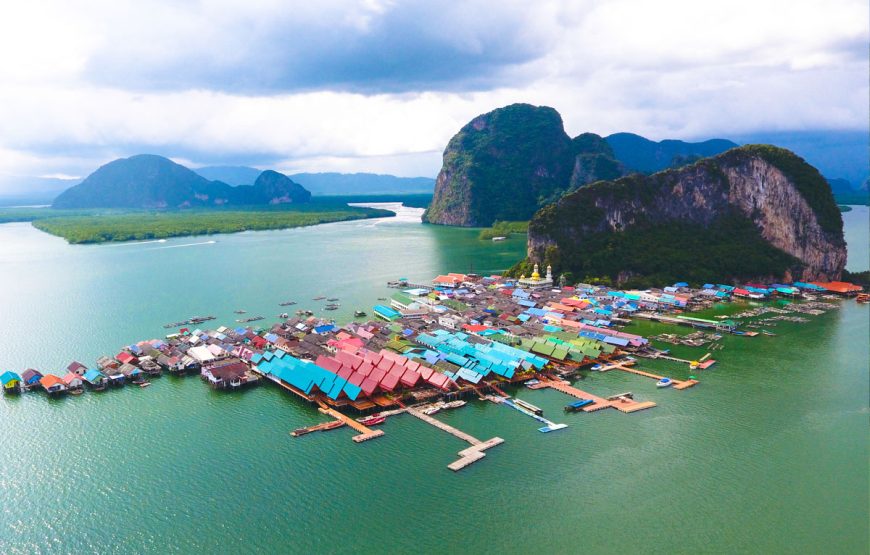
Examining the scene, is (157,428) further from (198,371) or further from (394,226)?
(394,226)

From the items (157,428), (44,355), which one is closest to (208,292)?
(44,355)

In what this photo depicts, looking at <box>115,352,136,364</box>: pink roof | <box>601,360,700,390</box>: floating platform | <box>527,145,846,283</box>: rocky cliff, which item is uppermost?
<box>527,145,846,283</box>: rocky cliff

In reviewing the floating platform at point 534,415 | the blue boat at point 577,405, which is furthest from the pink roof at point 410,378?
the blue boat at point 577,405

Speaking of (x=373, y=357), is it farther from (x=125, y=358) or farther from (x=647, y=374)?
(x=647, y=374)

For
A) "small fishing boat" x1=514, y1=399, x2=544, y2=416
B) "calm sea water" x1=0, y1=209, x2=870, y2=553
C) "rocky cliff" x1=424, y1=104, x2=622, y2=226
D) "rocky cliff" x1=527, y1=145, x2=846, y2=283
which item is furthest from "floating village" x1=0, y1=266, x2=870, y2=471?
"rocky cliff" x1=424, y1=104, x2=622, y2=226

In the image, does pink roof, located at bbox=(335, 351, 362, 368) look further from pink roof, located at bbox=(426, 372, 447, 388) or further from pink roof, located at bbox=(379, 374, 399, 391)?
pink roof, located at bbox=(426, 372, 447, 388)

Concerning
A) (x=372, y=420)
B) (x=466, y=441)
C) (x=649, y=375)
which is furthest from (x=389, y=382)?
(x=649, y=375)
